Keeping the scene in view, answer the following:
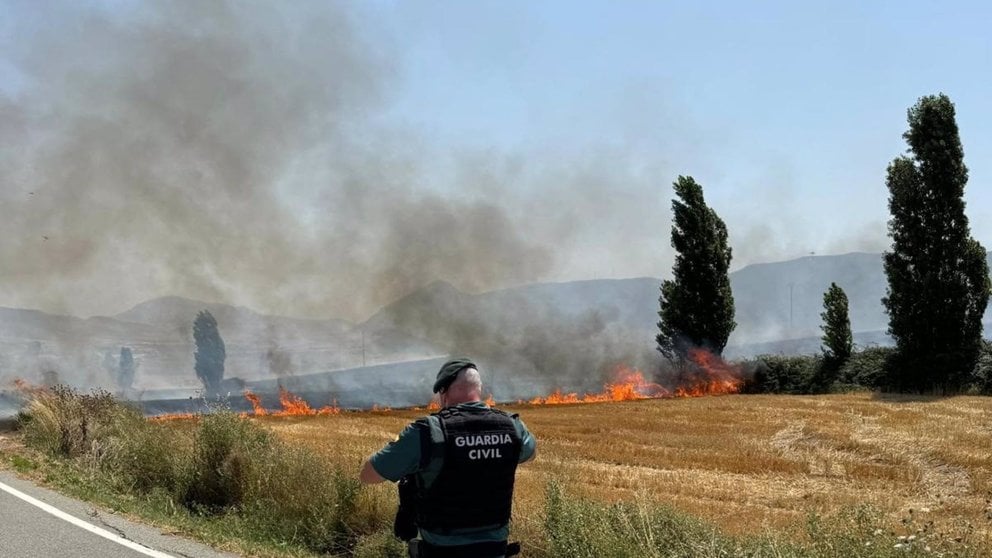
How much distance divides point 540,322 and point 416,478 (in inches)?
1891

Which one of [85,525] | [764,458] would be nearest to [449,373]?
[85,525]

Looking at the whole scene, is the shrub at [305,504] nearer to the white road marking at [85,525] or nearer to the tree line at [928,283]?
the white road marking at [85,525]

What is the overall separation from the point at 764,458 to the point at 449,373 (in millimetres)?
12192

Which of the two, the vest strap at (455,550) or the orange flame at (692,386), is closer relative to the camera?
the vest strap at (455,550)

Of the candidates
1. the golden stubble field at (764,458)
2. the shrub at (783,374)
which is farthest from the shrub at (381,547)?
the shrub at (783,374)

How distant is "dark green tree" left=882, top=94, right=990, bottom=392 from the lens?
32.1 metres

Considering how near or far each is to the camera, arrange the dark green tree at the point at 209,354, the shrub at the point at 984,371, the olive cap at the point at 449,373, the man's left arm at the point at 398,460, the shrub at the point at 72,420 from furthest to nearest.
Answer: the dark green tree at the point at 209,354
the shrub at the point at 984,371
the shrub at the point at 72,420
the olive cap at the point at 449,373
the man's left arm at the point at 398,460

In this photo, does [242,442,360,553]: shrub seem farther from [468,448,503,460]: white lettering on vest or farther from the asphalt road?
[468,448,503,460]: white lettering on vest

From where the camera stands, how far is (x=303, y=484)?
764 cm

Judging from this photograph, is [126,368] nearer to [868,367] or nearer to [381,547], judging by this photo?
[868,367]

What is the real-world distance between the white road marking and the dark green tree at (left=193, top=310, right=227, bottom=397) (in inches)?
1775

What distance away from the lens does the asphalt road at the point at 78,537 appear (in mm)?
6227

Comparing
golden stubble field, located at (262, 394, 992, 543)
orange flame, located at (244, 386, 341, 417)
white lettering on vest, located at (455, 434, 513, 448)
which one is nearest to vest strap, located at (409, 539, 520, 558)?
white lettering on vest, located at (455, 434, 513, 448)

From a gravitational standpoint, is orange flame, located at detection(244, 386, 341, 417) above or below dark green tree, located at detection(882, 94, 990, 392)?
below
